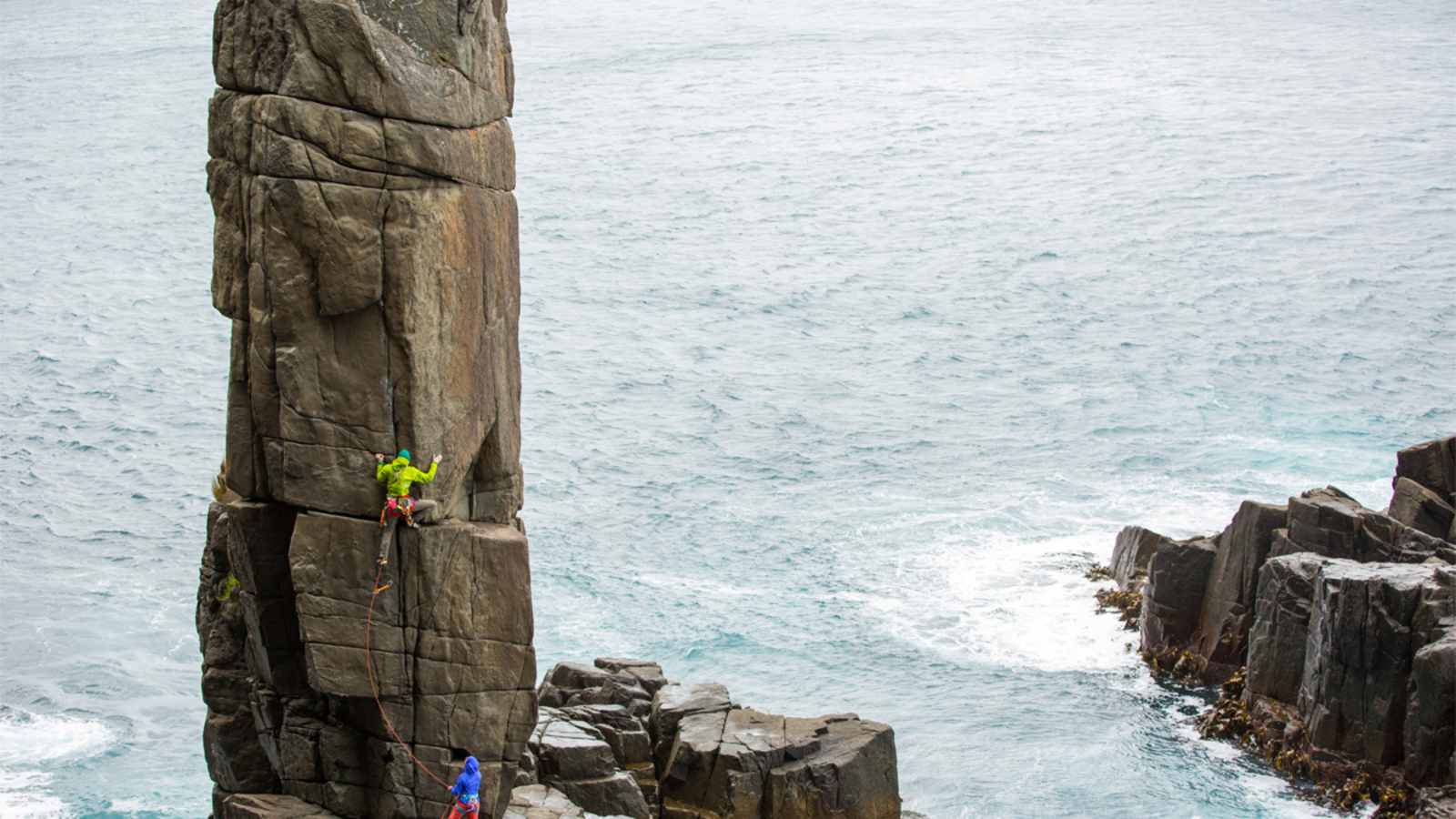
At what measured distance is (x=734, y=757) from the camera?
116 ft

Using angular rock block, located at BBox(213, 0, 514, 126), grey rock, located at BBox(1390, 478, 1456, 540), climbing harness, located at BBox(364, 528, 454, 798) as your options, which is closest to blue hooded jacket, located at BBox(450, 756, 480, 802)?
climbing harness, located at BBox(364, 528, 454, 798)

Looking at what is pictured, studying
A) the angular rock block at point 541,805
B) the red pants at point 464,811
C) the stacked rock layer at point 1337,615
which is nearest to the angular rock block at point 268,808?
the red pants at point 464,811

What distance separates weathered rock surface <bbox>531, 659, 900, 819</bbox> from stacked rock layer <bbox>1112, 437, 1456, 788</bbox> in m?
10.2

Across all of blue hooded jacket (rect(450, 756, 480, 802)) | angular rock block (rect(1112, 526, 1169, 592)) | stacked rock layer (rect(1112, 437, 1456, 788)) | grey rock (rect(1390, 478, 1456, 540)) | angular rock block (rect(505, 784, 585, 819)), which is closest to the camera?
blue hooded jacket (rect(450, 756, 480, 802))

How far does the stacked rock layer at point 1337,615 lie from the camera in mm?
38562

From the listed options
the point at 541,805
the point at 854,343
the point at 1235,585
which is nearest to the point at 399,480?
the point at 541,805

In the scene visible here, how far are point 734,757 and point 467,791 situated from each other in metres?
9.59

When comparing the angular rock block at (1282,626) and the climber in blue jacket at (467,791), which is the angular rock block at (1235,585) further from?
the climber in blue jacket at (467,791)

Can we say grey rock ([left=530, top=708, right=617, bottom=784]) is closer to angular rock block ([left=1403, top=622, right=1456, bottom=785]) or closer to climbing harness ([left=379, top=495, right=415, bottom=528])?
climbing harness ([left=379, top=495, right=415, bottom=528])

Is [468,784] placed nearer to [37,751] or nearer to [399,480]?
[399,480]

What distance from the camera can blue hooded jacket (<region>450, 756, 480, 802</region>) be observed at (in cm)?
2659

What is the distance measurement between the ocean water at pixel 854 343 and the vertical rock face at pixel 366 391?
17.1 metres

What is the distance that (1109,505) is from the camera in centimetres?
6288

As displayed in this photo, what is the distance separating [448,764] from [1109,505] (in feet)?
129
